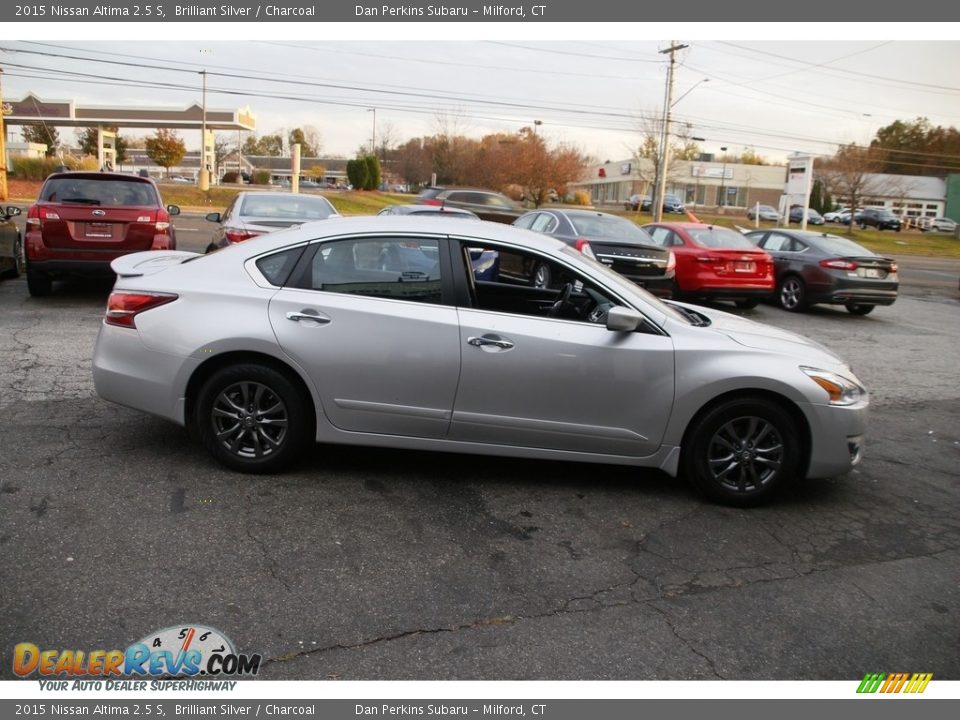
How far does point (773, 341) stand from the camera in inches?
196

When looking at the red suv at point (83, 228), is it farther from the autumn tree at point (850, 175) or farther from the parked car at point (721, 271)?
the autumn tree at point (850, 175)

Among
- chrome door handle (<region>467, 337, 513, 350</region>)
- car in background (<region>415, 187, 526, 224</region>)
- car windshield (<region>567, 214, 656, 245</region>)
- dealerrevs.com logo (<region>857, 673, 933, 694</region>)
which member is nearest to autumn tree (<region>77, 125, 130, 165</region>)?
car in background (<region>415, 187, 526, 224</region>)

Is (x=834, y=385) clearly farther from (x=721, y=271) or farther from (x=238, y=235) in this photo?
(x=721, y=271)

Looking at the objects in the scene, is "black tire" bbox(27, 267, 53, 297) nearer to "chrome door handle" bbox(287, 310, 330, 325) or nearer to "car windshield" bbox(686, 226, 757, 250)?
"chrome door handle" bbox(287, 310, 330, 325)

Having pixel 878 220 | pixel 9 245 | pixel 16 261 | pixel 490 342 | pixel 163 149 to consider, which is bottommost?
pixel 16 261

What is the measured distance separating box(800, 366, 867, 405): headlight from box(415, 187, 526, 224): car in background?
19.0m

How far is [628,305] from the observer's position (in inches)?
189

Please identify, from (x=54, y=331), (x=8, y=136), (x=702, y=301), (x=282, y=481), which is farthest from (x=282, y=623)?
(x=8, y=136)

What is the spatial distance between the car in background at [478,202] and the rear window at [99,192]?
13.4 metres

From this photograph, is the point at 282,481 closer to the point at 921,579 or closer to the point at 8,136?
the point at 921,579

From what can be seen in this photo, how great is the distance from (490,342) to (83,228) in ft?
25.3

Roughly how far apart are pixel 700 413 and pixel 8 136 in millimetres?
79275

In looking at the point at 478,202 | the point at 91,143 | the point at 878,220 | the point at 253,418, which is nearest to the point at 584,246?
the point at 253,418

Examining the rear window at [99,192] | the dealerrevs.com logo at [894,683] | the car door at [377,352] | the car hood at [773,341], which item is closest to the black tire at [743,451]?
the car hood at [773,341]
